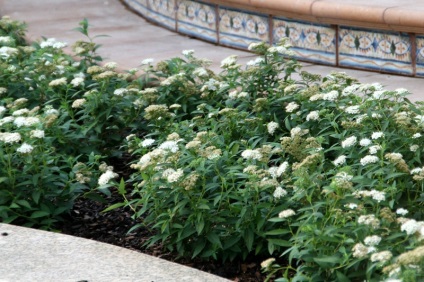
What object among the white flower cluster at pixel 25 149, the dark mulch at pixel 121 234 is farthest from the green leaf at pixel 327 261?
the white flower cluster at pixel 25 149

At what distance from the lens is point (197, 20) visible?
28.8ft

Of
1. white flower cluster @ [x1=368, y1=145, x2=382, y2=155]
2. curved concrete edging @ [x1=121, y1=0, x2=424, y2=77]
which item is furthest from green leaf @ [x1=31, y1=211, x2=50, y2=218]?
curved concrete edging @ [x1=121, y1=0, x2=424, y2=77]

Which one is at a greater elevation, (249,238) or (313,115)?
(313,115)

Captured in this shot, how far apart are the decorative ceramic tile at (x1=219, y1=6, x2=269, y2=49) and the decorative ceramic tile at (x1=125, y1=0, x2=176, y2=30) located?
0.97 m

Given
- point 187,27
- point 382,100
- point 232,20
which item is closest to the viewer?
point 382,100

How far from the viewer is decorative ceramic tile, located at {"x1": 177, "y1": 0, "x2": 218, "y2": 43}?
8547 millimetres

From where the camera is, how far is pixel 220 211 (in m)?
4.27

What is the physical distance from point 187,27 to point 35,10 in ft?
7.96

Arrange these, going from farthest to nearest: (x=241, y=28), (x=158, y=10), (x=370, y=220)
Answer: (x=158, y=10) < (x=241, y=28) < (x=370, y=220)

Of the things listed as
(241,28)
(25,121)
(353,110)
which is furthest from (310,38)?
(25,121)

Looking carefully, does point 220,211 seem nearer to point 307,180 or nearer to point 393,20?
point 307,180

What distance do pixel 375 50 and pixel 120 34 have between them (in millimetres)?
3018

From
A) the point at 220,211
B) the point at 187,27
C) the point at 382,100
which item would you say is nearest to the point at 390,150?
the point at 382,100

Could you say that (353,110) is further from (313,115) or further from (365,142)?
(365,142)
